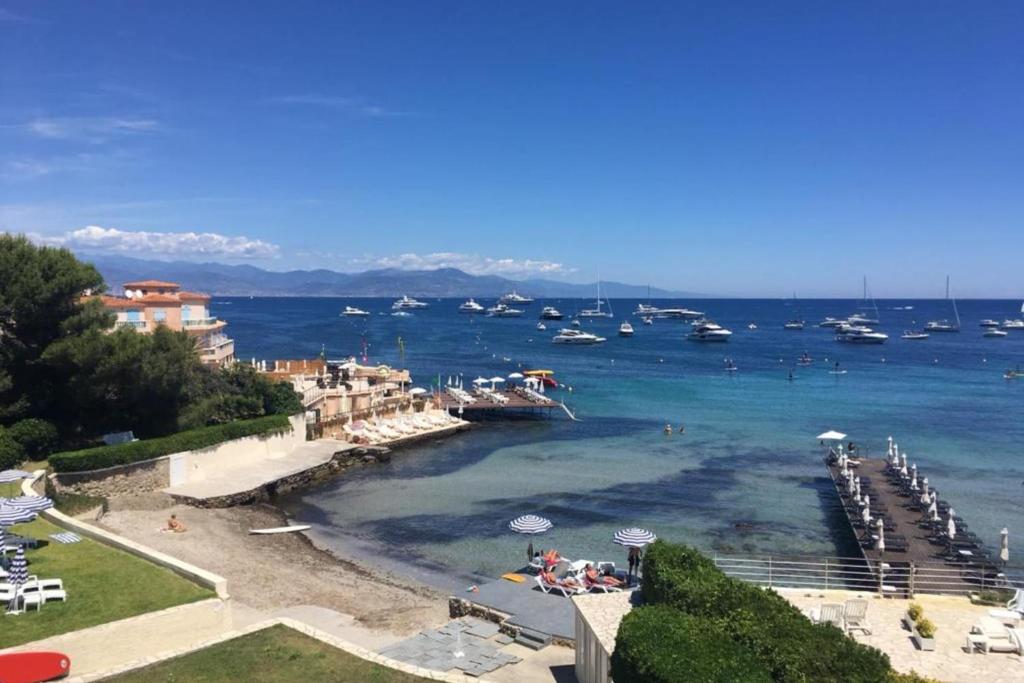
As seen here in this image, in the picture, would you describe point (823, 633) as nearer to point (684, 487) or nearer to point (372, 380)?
point (684, 487)

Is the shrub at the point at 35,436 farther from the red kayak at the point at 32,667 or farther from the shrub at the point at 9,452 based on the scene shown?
the red kayak at the point at 32,667

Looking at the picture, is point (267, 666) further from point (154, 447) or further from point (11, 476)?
point (154, 447)

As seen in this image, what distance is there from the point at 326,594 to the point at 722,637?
14.5 m

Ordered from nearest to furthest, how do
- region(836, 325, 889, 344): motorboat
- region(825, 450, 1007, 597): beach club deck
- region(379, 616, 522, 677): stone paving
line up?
1. region(379, 616, 522, 677): stone paving
2. region(825, 450, 1007, 597): beach club deck
3. region(836, 325, 889, 344): motorboat

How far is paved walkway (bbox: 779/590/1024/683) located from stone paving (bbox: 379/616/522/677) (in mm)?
6814

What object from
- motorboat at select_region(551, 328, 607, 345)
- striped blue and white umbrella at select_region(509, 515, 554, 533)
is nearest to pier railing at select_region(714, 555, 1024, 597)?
striped blue and white umbrella at select_region(509, 515, 554, 533)

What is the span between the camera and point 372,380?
2211 inches

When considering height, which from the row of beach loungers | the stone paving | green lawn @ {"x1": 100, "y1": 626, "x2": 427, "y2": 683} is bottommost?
the row of beach loungers

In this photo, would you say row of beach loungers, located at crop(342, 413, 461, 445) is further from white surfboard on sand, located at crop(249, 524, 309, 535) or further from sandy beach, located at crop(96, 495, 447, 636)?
white surfboard on sand, located at crop(249, 524, 309, 535)

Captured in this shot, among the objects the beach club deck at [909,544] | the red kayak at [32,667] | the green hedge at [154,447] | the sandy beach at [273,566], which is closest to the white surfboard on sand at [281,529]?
the sandy beach at [273,566]

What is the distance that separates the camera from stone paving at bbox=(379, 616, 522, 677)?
15.2m

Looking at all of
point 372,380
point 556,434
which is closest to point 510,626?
point 556,434

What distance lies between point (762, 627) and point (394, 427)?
124 ft

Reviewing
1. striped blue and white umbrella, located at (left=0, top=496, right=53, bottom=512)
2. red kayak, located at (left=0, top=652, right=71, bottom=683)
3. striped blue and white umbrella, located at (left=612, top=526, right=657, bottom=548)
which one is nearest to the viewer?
red kayak, located at (left=0, top=652, right=71, bottom=683)
